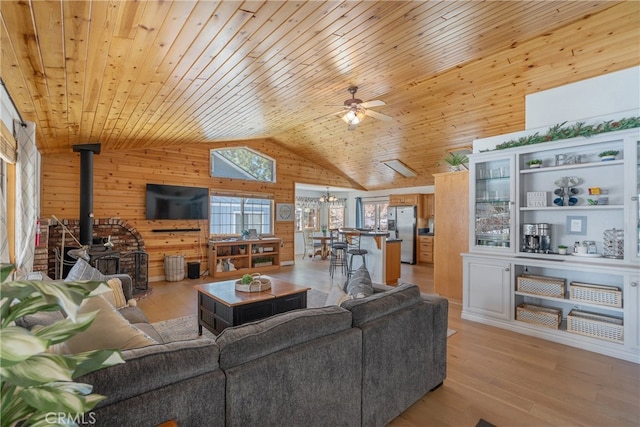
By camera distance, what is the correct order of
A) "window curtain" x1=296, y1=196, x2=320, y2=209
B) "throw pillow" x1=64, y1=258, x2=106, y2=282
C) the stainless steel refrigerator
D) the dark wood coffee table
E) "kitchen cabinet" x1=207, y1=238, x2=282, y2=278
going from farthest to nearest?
"window curtain" x1=296, y1=196, x2=320, y2=209 → the stainless steel refrigerator → "kitchen cabinet" x1=207, y1=238, x2=282, y2=278 → the dark wood coffee table → "throw pillow" x1=64, y1=258, x2=106, y2=282

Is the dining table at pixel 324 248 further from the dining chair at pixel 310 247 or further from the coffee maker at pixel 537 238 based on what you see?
the coffee maker at pixel 537 238

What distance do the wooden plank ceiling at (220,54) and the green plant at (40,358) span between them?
165cm

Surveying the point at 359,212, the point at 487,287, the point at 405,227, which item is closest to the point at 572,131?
the point at 487,287

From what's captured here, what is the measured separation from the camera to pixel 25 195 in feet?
10.6

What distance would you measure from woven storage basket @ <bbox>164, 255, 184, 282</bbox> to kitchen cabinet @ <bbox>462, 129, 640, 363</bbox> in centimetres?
515

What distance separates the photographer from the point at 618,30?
326 cm

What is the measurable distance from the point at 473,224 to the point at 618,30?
253cm

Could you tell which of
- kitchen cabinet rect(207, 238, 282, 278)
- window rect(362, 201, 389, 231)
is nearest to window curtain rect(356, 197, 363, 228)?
window rect(362, 201, 389, 231)

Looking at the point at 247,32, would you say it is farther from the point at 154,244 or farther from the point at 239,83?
the point at 154,244

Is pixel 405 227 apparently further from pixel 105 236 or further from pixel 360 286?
pixel 105 236

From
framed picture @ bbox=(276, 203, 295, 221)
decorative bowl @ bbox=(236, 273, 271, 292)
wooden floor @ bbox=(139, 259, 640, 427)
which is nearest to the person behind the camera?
wooden floor @ bbox=(139, 259, 640, 427)

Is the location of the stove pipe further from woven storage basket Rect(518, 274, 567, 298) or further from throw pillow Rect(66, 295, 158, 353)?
woven storage basket Rect(518, 274, 567, 298)

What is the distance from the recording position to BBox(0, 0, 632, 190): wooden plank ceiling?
1.80 m

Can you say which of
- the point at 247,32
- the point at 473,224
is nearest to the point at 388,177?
the point at 473,224
